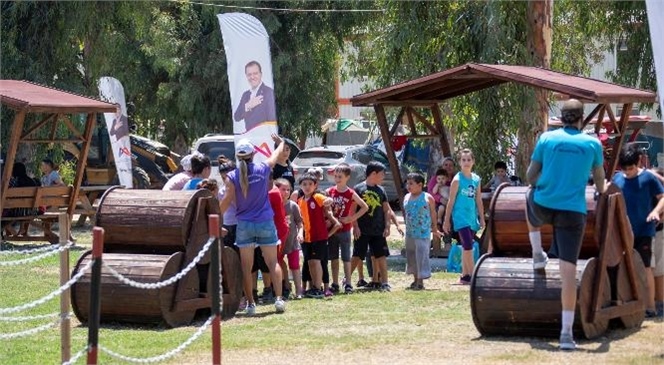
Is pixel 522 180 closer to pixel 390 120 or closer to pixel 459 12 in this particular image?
pixel 459 12

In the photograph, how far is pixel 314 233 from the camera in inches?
553

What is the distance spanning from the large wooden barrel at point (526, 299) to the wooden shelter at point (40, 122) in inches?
399

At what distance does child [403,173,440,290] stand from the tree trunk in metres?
5.50

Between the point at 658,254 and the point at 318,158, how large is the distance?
811 inches

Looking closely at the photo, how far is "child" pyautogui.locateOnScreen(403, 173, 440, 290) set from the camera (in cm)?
1465

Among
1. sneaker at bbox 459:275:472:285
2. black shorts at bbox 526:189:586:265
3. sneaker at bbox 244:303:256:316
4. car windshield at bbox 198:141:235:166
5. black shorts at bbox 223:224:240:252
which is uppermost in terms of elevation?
car windshield at bbox 198:141:235:166

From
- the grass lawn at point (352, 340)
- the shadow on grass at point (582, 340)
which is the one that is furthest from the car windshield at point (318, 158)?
the shadow on grass at point (582, 340)

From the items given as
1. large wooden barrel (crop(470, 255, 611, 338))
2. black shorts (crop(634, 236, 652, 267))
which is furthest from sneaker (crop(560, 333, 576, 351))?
black shorts (crop(634, 236, 652, 267))

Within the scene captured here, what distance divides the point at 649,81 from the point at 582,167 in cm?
1477

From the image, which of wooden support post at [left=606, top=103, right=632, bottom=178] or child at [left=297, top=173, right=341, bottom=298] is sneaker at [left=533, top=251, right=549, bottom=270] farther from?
wooden support post at [left=606, top=103, right=632, bottom=178]

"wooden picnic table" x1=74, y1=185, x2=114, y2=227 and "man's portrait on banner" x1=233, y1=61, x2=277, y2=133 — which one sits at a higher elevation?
"man's portrait on banner" x1=233, y1=61, x2=277, y2=133

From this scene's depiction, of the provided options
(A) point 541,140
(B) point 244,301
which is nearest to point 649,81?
(B) point 244,301

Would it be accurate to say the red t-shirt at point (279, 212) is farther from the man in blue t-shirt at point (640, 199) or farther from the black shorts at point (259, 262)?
the man in blue t-shirt at point (640, 199)

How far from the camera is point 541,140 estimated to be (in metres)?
9.73
